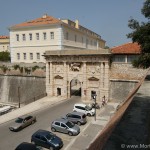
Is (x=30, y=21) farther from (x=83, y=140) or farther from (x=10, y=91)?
(x=83, y=140)

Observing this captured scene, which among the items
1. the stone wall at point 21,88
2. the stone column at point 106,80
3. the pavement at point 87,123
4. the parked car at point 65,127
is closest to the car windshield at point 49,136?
the pavement at point 87,123

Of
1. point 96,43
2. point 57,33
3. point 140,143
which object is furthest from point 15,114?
point 96,43

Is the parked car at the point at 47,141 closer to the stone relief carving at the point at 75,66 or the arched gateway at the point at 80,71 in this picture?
the arched gateway at the point at 80,71

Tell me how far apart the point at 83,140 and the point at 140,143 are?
52.0ft

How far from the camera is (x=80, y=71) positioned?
126 ft

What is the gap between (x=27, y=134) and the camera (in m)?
24.0

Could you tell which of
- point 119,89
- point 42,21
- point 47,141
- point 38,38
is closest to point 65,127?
point 47,141

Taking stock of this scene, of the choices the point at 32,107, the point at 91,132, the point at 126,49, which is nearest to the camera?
the point at 91,132

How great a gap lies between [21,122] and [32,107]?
9.60 metres

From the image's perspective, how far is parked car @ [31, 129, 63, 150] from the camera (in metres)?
19.8

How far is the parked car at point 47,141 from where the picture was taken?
1975cm

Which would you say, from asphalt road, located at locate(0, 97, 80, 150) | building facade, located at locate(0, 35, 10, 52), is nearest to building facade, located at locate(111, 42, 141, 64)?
asphalt road, located at locate(0, 97, 80, 150)

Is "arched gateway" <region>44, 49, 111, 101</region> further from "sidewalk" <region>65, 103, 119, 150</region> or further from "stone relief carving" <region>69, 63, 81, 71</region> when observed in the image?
"sidewalk" <region>65, 103, 119, 150</region>

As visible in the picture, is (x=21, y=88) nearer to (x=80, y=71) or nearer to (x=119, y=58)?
(x=80, y=71)
